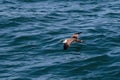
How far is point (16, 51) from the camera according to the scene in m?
25.6

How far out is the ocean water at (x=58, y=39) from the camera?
23.0 metres

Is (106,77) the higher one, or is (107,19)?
(107,19)

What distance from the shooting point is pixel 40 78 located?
22281 mm

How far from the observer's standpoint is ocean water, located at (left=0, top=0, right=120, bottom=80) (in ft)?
75.4

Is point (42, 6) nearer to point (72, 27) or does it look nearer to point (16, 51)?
point (72, 27)

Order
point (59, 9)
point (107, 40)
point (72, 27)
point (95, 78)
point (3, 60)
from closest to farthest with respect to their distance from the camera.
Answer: point (95, 78)
point (3, 60)
point (107, 40)
point (72, 27)
point (59, 9)

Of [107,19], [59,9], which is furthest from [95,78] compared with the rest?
[59,9]

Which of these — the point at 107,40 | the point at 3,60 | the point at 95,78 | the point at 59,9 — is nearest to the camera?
the point at 95,78

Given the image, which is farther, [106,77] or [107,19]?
[107,19]

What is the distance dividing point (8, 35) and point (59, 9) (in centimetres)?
615

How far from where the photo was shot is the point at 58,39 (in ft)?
89.5

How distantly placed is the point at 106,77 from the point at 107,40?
5.00 metres

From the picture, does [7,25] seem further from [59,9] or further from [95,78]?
[95,78]

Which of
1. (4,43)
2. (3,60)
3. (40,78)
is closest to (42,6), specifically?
(4,43)
